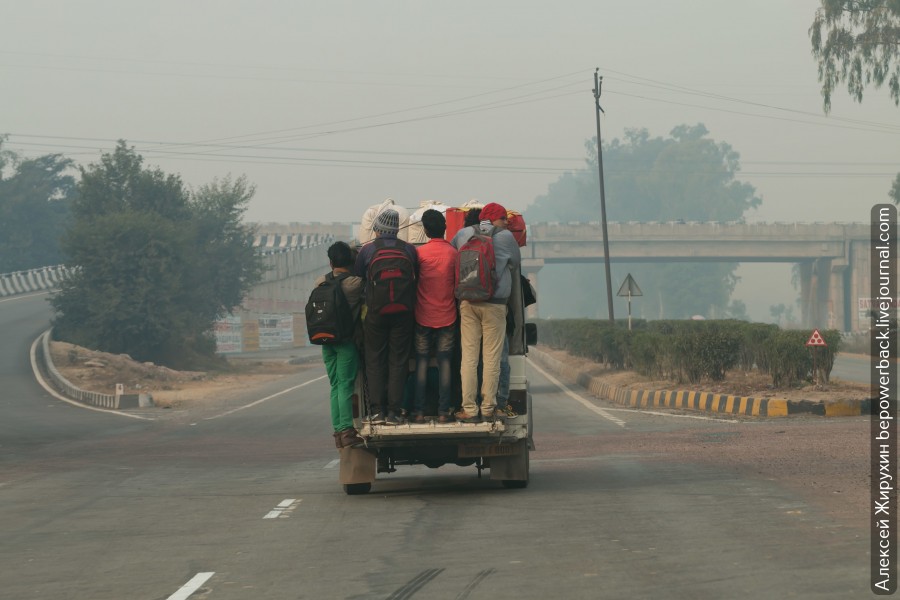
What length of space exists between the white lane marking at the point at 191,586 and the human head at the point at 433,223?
4716 mm

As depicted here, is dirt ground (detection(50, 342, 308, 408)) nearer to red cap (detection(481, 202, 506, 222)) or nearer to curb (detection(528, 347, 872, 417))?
curb (detection(528, 347, 872, 417))

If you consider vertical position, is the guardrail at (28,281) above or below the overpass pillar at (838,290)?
above

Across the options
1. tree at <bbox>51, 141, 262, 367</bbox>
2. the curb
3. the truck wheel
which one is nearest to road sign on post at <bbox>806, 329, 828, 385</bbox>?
the curb

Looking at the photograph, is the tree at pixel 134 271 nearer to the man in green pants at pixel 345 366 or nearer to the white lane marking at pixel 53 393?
the white lane marking at pixel 53 393

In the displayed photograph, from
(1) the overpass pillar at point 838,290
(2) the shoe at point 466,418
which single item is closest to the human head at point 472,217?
(2) the shoe at point 466,418

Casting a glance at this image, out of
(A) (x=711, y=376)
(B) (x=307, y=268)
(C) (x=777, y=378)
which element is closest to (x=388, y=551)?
(C) (x=777, y=378)

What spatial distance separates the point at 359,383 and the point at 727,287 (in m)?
160

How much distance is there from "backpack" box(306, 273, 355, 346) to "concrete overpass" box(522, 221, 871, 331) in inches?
3492

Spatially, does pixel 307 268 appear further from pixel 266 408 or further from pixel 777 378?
pixel 777 378

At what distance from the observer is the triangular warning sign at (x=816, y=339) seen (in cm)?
2327

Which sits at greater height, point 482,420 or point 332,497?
point 482,420

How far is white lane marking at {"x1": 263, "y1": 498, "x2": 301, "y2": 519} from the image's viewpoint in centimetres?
1110

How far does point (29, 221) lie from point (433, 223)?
103 meters

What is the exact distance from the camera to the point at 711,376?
28234 mm
